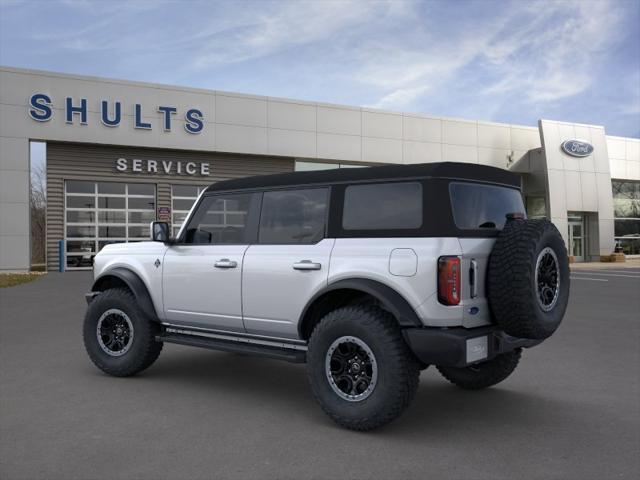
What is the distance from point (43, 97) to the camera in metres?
21.6

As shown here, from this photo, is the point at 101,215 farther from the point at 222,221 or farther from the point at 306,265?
the point at 306,265

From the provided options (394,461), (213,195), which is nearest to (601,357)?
(394,461)

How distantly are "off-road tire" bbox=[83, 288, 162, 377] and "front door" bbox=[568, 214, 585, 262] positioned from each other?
2941 cm

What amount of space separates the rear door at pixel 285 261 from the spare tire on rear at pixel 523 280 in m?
1.22

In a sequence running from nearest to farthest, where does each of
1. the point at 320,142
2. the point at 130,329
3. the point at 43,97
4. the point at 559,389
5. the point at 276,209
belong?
1. the point at 276,209
2. the point at 559,389
3. the point at 130,329
4. the point at 43,97
5. the point at 320,142

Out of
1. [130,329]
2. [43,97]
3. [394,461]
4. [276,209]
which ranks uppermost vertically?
[43,97]

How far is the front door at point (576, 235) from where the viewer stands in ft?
103

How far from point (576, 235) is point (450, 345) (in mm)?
30473

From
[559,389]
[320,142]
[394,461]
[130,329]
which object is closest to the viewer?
[394,461]

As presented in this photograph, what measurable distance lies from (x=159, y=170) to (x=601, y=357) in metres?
20.1

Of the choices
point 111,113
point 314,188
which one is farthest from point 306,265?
point 111,113

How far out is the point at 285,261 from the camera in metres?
4.67

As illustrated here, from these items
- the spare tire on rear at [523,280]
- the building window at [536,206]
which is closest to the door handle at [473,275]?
the spare tire on rear at [523,280]

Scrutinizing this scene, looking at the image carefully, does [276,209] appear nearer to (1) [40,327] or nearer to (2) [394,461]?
(2) [394,461]
